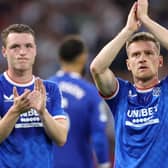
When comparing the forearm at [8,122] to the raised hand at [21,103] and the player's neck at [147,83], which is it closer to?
the raised hand at [21,103]

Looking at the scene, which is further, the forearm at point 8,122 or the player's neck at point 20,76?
the player's neck at point 20,76

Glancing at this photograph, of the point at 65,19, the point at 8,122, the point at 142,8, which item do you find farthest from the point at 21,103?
the point at 65,19

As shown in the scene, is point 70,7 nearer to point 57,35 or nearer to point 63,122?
point 57,35

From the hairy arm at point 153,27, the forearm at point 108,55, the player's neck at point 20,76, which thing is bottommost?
the player's neck at point 20,76

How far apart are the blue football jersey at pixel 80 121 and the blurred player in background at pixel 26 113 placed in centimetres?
311

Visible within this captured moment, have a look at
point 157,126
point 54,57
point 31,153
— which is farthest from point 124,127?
point 54,57

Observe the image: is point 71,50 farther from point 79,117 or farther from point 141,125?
point 141,125

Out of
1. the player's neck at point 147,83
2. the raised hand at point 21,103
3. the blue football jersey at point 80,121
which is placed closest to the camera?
the raised hand at point 21,103

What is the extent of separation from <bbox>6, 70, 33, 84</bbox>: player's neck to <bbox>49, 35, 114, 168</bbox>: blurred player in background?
3.18 meters

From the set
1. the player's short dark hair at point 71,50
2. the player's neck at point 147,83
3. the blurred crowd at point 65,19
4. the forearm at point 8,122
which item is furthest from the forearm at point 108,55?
the blurred crowd at point 65,19

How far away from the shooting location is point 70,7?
2027 cm

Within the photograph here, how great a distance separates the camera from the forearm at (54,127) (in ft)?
24.2

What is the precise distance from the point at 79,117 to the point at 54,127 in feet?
11.4

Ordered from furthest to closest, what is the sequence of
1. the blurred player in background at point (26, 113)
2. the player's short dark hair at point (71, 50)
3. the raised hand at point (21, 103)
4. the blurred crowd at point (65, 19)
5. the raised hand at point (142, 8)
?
the blurred crowd at point (65, 19), the player's short dark hair at point (71, 50), the raised hand at point (142, 8), the blurred player in background at point (26, 113), the raised hand at point (21, 103)
